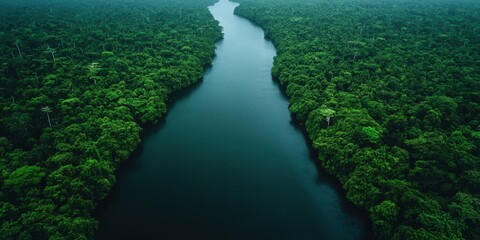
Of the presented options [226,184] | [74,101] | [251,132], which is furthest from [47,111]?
[251,132]

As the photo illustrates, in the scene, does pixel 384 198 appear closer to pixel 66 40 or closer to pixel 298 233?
pixel 298 233

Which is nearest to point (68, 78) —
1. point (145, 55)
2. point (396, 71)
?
point (145, 55)

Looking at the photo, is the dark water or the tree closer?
the dark water

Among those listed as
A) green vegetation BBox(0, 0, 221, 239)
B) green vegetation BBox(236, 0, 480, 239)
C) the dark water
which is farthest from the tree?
green vegetation BBox(236, 0, 480, 239)

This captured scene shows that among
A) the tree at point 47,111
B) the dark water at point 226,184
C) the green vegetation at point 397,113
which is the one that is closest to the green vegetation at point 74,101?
the tree at point 47,111

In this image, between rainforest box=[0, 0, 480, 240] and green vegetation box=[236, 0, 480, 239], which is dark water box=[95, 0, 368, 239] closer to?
rainforest box=[0, 0, 480, 240]

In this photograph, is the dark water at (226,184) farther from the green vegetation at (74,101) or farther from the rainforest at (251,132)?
the green vegetation at (74,101)
